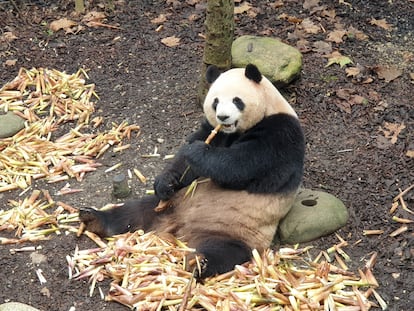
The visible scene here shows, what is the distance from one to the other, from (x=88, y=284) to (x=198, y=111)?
8.69 feet

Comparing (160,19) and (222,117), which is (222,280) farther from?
(160,19)

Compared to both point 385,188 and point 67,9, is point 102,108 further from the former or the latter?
point 385,188

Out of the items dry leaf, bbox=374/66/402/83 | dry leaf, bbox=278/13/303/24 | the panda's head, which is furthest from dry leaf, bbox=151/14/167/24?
the panda's head

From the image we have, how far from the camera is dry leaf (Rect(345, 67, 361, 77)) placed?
7113 millimetres

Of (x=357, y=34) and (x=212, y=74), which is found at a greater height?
(x=212, y=74)

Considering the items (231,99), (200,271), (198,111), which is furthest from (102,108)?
(200,271)

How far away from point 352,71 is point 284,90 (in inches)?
33.4

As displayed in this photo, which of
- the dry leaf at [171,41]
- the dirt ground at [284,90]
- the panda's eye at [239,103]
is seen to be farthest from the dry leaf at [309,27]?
the panda's eye at [239,103]

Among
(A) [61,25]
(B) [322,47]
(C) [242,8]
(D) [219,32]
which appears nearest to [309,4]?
(C) [242,8]

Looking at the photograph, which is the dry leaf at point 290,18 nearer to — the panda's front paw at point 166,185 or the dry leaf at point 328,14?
the dry leaf at point 328,14

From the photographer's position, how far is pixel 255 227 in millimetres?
4926

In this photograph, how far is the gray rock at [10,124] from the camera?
676 centimetres

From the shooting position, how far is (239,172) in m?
4.76

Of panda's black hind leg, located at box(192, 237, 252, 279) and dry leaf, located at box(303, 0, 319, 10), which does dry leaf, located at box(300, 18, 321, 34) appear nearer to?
dry leaf, located at box(303, 0, 319, 10)
